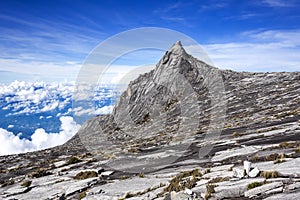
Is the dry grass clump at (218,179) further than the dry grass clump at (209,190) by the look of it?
Yes

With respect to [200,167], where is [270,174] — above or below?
above

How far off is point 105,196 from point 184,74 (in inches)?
3455

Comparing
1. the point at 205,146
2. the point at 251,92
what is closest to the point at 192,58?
the point at 251,92

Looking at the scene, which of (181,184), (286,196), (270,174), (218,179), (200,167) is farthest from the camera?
(200,167)

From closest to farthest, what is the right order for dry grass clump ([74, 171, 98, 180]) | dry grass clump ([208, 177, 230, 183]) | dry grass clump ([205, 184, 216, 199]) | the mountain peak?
1. dry grass clump ([205, 184, 216, 199])
2. dry grass clump ([208, 177, 230, 183])
3. dry grass clump ([74, 171, 98, 180])
4. the mountain peak

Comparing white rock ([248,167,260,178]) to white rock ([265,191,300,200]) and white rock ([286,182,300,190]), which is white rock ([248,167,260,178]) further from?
white rock ([265,191,300,200])

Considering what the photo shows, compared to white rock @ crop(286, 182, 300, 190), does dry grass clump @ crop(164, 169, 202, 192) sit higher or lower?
lower

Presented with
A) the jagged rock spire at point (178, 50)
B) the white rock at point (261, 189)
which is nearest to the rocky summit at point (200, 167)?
the white rock at point (261, 189)

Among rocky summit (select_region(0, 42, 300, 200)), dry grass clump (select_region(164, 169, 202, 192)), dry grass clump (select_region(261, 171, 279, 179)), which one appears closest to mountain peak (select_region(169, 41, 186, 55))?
rocky summit (select_region(0, 42, 300, 200))

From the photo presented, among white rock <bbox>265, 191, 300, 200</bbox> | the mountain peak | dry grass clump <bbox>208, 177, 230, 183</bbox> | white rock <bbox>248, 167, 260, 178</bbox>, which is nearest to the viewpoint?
white rock <bbox>265, 191, 300, 200</bbox>

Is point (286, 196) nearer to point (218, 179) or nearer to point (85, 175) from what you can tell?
point (218, 179)

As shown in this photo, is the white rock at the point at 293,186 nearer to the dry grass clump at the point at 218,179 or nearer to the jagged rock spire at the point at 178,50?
the dry grass clump at the point at 218,179

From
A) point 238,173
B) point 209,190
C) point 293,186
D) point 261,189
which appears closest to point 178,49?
point 238,173

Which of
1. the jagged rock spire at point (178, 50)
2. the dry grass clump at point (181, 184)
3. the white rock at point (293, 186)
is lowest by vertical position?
the dry grass clump at point (181, 184)
